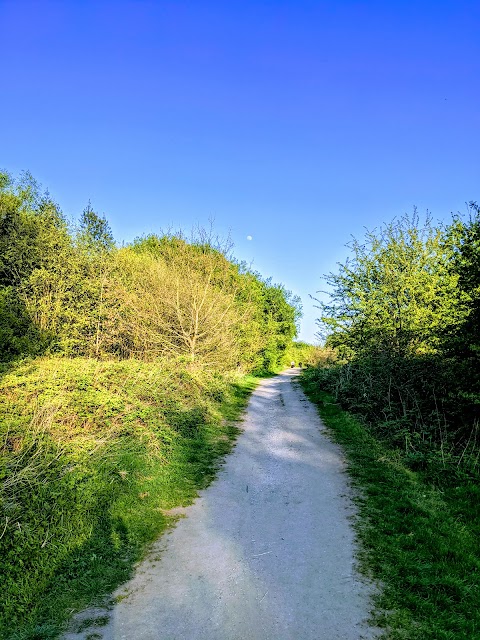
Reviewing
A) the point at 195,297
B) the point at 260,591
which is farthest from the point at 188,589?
the point at 195,297

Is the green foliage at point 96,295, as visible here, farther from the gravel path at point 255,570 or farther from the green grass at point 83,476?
the gravel path at point 255,570

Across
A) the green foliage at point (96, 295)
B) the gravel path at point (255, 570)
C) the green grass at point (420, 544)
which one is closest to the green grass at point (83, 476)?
the gravel path at point (255, 570)

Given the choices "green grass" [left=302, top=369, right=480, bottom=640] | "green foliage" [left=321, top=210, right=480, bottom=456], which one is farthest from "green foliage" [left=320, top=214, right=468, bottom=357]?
"green grass" [left=302, top=369, right=480, bottom=640]

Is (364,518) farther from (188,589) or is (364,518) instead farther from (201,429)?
(201,429)

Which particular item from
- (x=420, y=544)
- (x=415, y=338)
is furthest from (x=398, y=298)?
(x=420, y=544)

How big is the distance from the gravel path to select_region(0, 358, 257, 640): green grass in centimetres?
47

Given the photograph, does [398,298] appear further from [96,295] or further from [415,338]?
[96,295]

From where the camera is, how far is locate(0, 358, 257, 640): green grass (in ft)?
14.8

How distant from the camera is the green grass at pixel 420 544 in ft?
12.9

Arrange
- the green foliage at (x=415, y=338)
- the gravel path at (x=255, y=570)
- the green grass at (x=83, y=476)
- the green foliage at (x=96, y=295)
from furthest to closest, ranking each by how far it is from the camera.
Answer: the green foliage at (x=96, y=295)
the green foliage at (x=415, y=338)
the green grass at (x=83, y=476)
the gravel path at (x=255, y=570)

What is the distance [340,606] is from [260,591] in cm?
89

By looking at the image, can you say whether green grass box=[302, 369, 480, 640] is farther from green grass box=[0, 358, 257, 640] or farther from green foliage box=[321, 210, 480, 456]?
green grass box=[0, 358, 257, 640]

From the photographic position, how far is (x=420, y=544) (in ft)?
17.6

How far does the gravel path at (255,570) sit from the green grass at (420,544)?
0.31 meters
